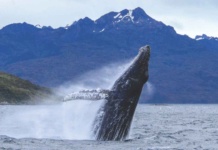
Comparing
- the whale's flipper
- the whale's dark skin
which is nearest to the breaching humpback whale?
the whale's dark skin

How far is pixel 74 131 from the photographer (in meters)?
23.9

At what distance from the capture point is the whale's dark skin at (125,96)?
2091 centimetres

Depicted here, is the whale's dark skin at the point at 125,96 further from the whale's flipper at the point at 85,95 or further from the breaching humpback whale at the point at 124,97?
the whale's flipper at the point at 85,95

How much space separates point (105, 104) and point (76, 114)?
5.94ft

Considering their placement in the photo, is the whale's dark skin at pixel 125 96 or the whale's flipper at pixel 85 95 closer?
the whale's flipper at pixel 85 95

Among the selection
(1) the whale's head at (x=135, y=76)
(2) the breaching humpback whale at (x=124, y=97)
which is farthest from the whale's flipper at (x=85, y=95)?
(1) the whale's head at (x=135, y=76)

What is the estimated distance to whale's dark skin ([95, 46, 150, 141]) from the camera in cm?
2091

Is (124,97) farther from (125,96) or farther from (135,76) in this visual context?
(135,76)

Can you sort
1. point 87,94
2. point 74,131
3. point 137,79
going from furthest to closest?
point 74,131 < point 137,79 < point 87,94

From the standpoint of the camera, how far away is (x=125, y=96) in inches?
827

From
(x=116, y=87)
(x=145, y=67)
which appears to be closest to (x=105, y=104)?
(x=116, y=87)

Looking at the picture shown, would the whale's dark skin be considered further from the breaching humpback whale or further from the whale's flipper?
the whale's flipper

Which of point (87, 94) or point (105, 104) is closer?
point (87, 94)

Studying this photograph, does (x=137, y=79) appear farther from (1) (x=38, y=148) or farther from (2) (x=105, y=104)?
(1) (x=38, y=148)
